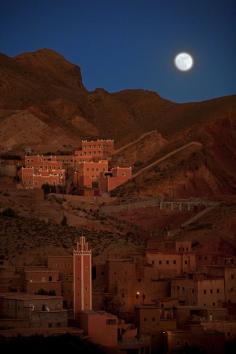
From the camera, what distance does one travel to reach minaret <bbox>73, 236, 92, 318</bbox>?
108 feet

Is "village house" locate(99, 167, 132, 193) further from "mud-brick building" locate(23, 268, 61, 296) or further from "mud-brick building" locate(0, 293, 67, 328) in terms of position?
"mud-brick building" locate(0, 293, 67, 328)

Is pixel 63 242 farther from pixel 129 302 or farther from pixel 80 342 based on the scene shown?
pixel 80 342

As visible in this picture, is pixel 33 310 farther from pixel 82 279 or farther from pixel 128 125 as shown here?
pixel 128 125

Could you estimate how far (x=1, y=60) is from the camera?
69.9 meters

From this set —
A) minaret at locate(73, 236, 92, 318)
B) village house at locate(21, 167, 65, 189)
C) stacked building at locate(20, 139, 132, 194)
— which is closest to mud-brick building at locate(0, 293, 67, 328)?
minaret at locate(73, 236, 92, 318)

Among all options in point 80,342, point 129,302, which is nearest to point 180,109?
point 129,302

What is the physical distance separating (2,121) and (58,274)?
86.2 feet

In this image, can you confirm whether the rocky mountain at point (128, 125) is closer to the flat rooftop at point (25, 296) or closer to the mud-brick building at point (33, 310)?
the flat rooftop at point (25, 296)

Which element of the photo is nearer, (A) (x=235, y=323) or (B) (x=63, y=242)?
(A) (x=235, y=323)

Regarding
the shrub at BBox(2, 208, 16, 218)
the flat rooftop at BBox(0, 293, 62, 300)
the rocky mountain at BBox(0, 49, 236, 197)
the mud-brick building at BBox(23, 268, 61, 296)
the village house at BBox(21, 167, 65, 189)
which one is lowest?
the flat rooftop at BBox(0, 293, 62, 300)

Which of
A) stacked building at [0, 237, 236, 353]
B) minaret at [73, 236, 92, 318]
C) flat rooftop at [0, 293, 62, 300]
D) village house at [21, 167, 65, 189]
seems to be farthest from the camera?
village house at [21, 167, 65, 189]

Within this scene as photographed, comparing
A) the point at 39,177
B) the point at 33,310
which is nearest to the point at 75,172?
the point at 39,177

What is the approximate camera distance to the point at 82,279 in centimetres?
3331

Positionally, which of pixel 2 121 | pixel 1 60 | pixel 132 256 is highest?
pixel 1 60
